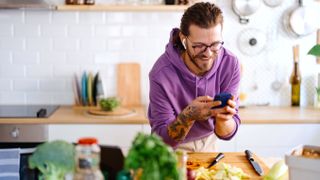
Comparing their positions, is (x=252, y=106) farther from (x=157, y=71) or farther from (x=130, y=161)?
(x=130, y=161)

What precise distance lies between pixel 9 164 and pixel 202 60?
0.83 m

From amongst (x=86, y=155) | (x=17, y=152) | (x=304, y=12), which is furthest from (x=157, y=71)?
(x=304, y=12)

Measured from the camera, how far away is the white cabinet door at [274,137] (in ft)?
10.3

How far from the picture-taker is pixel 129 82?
360cm

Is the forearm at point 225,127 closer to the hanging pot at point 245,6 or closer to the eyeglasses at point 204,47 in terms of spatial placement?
the eyeglasses at point 204,47

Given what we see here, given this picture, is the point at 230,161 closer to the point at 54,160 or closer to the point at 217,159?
the point at 217,159

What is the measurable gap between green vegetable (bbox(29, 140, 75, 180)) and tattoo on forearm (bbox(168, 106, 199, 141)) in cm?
79

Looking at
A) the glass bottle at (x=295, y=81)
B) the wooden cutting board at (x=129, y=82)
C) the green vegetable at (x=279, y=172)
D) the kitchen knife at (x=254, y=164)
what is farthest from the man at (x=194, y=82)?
the glass bottle at (x=295, y=81)

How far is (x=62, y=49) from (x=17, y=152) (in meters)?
2.18

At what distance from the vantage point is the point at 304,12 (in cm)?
357

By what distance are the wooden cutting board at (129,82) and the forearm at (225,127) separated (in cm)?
167

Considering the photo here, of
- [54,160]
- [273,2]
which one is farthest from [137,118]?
[54,160]

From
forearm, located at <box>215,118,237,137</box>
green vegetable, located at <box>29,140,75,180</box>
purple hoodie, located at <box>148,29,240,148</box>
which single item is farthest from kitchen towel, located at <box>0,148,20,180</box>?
forearm, located at <box>215,118,237,137</box>

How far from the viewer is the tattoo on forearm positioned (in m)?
1.85
